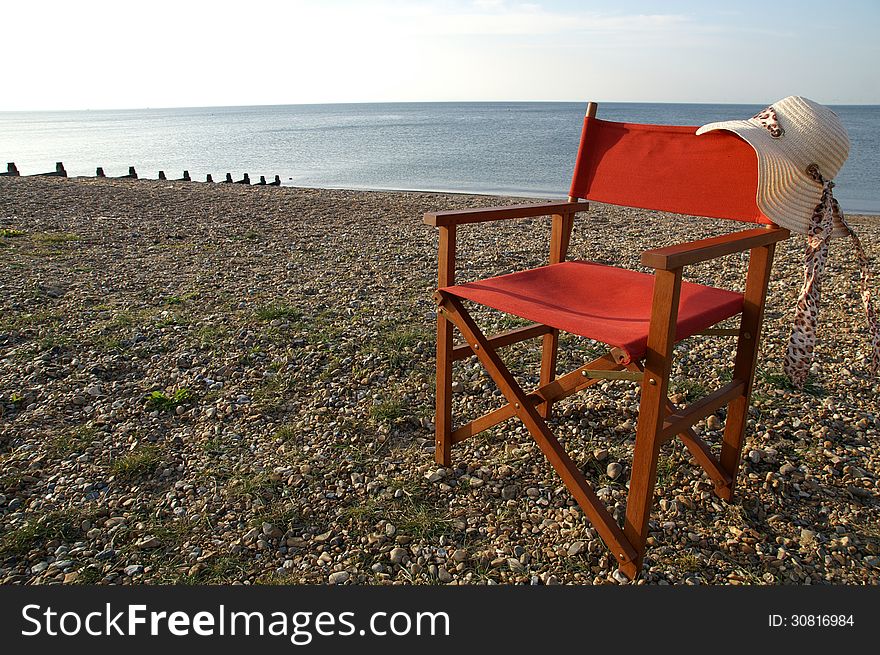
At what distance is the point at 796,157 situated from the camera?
206 cm

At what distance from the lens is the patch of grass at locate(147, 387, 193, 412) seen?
2.98 metres

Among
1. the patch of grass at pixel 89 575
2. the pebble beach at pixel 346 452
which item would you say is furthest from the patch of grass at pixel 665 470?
the patch of grass at pixel 89 575

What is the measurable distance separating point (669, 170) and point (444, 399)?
1282 mm

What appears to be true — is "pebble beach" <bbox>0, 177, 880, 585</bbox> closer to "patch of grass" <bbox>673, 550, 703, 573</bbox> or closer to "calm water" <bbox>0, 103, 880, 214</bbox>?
"patch of grass" <bbox>673, 550, 703, 573</bbox>

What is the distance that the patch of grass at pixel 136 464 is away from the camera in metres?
2.46

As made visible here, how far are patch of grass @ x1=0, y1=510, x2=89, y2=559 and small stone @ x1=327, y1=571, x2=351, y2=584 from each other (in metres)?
0.90

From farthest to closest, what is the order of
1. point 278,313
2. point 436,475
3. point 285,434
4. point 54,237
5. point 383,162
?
point 383,162, point 54,237, point 278,313, point 285,434, point 436,475

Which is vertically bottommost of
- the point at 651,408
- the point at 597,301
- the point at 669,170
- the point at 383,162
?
the point at 383,162

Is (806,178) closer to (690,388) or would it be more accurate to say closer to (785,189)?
(785,189)

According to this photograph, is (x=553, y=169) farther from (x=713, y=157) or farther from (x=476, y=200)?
(x=713, y=157)

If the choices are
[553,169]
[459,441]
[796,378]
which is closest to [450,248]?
[459,441]

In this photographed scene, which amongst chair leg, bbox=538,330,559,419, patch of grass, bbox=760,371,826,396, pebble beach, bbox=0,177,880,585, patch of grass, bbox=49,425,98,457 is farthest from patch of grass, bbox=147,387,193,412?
patch of grass, bbox=760,371,826,396

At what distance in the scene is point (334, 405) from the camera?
3004 millimetres

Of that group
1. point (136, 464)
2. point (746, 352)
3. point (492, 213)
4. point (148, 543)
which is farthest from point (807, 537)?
point (136, 464)
